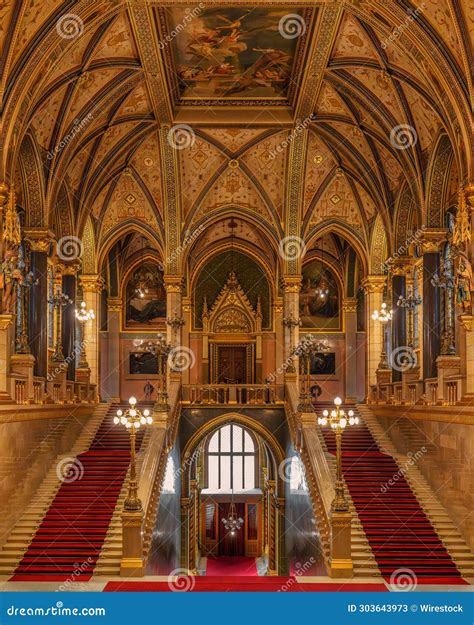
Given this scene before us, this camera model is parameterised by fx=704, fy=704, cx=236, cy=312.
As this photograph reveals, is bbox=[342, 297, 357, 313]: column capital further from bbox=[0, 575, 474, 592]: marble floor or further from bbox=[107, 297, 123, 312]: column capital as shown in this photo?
bbox=[0, 575, 474, 592]: marble floor

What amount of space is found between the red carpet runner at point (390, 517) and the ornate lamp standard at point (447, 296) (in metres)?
3.42

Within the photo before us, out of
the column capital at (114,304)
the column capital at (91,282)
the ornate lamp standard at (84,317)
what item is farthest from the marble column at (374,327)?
the column capital at (114,304)

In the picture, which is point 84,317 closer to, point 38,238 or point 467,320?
point 38,238

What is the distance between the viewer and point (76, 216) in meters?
21.6

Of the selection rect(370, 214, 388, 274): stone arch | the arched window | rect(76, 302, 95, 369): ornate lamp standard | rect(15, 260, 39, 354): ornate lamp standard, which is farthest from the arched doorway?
rect(15, 260, 39, 354): ornate lamp standard

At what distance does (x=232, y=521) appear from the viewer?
32031mm

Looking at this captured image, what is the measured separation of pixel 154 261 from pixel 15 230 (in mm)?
16721

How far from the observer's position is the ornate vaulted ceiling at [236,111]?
14172 millimetres

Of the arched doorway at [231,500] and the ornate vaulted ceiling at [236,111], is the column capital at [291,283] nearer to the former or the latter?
the ornate vaulted ceiling at [236,111]

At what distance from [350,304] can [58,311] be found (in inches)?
539

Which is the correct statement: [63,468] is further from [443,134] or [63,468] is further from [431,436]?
[443,134]

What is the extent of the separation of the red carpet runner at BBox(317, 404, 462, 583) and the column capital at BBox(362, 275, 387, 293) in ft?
21.3

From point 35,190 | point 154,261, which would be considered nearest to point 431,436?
point 35,190

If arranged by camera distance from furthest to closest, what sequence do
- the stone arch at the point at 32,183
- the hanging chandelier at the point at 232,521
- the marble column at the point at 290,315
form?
1. the hanging chandelier at the point at 232,521
2. the marble column at the point at 290,315
3. the stone arch at the point at 32,183
